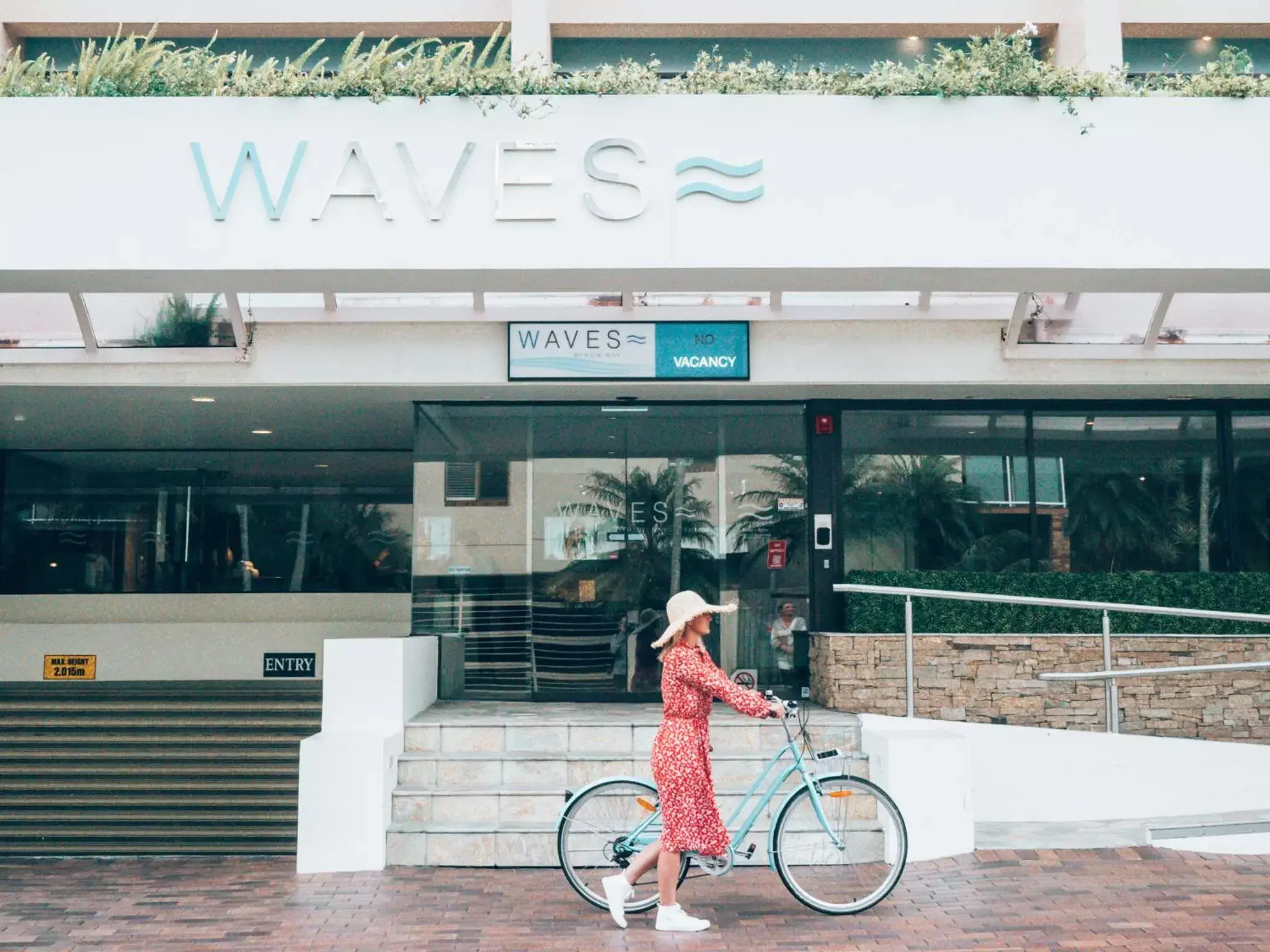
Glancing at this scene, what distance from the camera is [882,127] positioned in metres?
7.80

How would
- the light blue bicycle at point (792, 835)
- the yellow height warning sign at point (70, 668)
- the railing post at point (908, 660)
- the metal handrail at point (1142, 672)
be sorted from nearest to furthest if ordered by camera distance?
the light blue bicycle at point (792, 835) → the metal handrail at point (1142, 672) → the railing post at point (908, 660) → the yellow height warning sign at point (70, 668)

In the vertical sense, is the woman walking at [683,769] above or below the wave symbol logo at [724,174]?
below

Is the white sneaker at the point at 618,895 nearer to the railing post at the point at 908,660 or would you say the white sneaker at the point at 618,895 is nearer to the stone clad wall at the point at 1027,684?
the railing post at the point at 908,660

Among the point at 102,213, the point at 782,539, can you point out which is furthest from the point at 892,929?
the point at 102,213

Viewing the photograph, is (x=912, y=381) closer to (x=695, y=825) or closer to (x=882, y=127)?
(x=882, y=127)

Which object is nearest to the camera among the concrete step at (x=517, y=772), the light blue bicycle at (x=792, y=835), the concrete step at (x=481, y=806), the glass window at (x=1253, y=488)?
the light blue bicycle at (x=792, y=835)

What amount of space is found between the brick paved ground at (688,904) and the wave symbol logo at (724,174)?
410 cm

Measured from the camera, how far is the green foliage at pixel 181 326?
32.7 feet

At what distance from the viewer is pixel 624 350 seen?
9977 mm

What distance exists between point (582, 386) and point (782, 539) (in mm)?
2262

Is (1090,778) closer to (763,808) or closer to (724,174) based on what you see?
(763,808)

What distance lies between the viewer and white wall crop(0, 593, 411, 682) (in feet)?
42.9

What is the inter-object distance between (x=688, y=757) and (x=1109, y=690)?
13.5 feet

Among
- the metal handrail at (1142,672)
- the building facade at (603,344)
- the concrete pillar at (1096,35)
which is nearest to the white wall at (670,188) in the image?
the building facade at (603,344)
